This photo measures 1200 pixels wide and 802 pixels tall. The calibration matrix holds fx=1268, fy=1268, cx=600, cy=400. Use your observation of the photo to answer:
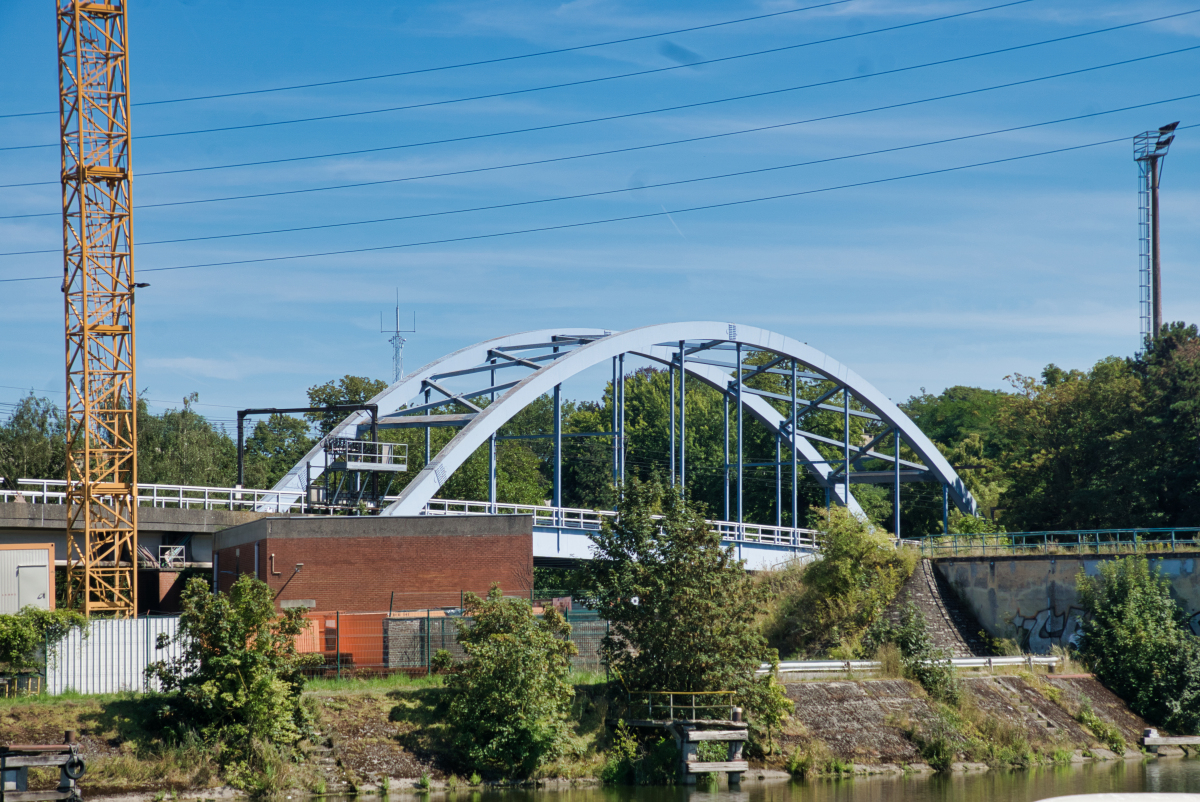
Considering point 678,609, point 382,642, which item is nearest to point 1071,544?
point 678,609

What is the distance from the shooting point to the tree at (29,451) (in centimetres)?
5644

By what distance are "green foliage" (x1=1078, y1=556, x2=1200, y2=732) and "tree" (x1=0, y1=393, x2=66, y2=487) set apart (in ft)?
140

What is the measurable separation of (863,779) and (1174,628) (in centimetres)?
1326

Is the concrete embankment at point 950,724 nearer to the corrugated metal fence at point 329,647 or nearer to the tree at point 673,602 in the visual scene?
the tree at point 673,602

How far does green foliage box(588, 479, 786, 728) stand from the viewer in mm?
27531

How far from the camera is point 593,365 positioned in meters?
48.4

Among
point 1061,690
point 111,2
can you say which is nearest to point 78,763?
point 1061,690

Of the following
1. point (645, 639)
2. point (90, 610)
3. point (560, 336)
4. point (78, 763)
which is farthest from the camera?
point (560, 336)

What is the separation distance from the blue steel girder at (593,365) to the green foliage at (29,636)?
1259 centimetres


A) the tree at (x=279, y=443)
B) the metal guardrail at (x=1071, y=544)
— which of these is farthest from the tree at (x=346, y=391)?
the metal guardrail at (x=1071, y=544)

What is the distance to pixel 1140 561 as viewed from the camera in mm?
37000

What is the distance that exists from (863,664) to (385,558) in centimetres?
1338

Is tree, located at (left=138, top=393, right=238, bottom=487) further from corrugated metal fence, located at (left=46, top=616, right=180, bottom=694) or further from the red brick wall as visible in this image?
corrugated metal fence, located at (left=46, top=616, right=180, bottom=694)

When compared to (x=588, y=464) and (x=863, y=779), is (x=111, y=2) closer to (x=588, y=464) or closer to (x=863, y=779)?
(x=863, y=779)
